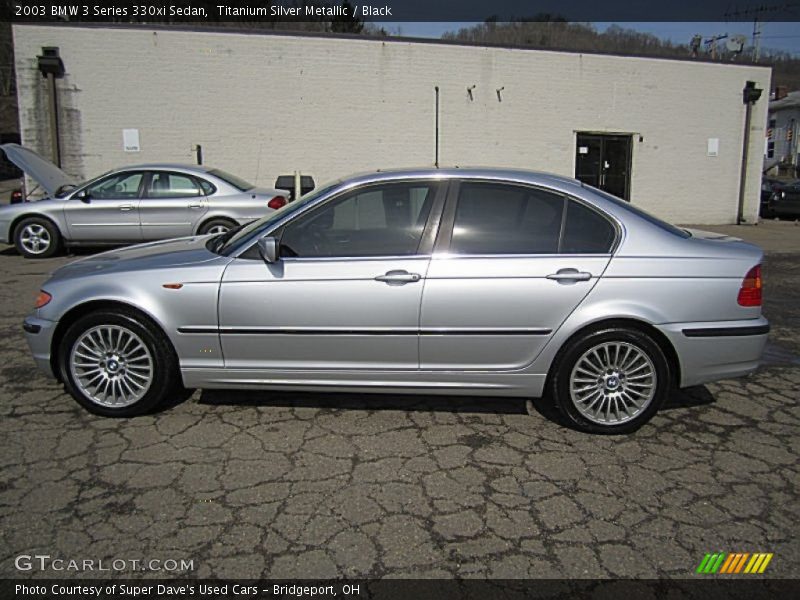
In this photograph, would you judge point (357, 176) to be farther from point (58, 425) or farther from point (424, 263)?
point (58, 425)

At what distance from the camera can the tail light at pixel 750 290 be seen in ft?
12.0

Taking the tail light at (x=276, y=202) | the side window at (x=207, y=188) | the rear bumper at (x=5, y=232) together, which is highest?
the side window at (x=207, y=188)

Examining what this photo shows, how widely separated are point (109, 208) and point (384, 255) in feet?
24.7

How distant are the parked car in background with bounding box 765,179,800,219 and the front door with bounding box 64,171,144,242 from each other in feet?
64.1

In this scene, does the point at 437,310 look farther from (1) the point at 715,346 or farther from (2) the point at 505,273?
(1) the point at 715,346

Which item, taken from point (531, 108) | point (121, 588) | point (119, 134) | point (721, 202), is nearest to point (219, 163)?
point (119, 134)

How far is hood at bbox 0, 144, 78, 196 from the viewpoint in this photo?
9961 mm

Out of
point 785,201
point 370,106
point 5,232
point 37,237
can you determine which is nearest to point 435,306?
point 37,237

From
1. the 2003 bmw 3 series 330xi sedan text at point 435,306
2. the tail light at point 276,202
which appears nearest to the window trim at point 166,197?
the tail light at point 276,202

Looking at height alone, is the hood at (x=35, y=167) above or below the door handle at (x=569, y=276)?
above

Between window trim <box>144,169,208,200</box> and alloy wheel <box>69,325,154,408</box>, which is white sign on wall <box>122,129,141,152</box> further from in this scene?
alloy wheel <box>69,325,154,408</box>

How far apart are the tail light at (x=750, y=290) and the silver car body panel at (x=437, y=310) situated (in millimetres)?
43

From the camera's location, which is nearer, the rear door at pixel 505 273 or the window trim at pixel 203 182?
the rear door at pixel 505 273

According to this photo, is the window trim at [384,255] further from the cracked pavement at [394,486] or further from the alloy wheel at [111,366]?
the cracked pavement at [394,486]
